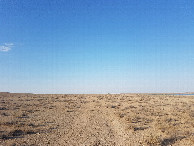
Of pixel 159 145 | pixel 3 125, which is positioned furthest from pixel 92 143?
pixel 3 125

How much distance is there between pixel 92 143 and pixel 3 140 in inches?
191

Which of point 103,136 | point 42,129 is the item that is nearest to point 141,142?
point 103,136

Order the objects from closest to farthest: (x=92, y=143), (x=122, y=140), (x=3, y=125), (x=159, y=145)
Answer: (x=159, y=145)
(x=92, y=143)
(x=122, y=140)
(x=3, y=125)

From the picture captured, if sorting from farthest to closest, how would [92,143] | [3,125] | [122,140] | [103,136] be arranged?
[3,125] → [103,136] → [122,140] → [92,143]

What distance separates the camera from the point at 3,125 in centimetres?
1185

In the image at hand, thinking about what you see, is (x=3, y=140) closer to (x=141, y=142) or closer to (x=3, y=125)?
(x=3, y=125)

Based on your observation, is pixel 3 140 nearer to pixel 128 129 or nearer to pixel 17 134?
pixel 17 134

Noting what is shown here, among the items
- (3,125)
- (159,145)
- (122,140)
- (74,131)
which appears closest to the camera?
(159,145)

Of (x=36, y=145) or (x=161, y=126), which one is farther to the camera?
(x=161, y=126)

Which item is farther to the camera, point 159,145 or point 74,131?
point 74,131

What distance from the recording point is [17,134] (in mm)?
9812

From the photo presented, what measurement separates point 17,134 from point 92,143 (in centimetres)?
495

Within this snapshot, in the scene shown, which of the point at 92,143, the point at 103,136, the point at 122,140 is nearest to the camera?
the point at 92,143

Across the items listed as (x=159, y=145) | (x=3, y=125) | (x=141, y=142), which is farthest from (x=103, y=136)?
(x=3, y=125)
